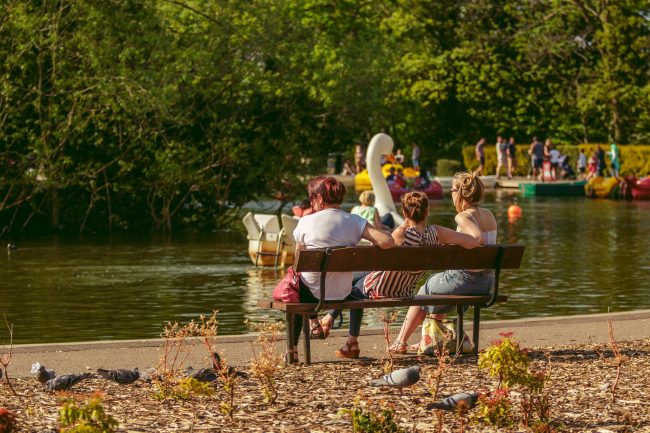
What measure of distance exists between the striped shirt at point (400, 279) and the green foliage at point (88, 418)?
421cm

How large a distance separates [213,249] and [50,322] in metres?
9.53

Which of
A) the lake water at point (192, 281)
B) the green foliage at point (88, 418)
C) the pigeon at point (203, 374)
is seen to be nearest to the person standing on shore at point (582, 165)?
the lake water at point (192, 281)

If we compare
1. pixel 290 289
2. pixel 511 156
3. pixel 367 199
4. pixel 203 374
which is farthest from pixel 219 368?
pixel 511 156

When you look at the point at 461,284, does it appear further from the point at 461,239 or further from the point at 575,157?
the point at 575,157

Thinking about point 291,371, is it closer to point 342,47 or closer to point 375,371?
point 375,371

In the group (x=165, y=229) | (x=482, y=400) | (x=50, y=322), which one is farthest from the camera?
(x=165, y=229)

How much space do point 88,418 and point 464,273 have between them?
471cm

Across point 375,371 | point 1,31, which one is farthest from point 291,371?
point 1,31

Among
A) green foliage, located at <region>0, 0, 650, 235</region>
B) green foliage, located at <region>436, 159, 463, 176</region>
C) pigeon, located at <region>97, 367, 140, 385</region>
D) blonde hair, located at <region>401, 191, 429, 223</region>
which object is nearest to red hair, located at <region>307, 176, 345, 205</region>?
blonde hair, located at <region>401, 191, 429, 223</region>

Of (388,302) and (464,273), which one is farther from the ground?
(464,273)

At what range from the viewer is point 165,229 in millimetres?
28484

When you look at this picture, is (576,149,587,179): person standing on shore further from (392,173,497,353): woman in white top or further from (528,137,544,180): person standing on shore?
(392,173,497,353): woman in white top

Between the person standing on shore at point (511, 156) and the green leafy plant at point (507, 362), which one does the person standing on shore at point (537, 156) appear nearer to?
the person standing on shore at point (511, 156)

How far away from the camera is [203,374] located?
8.61 m
